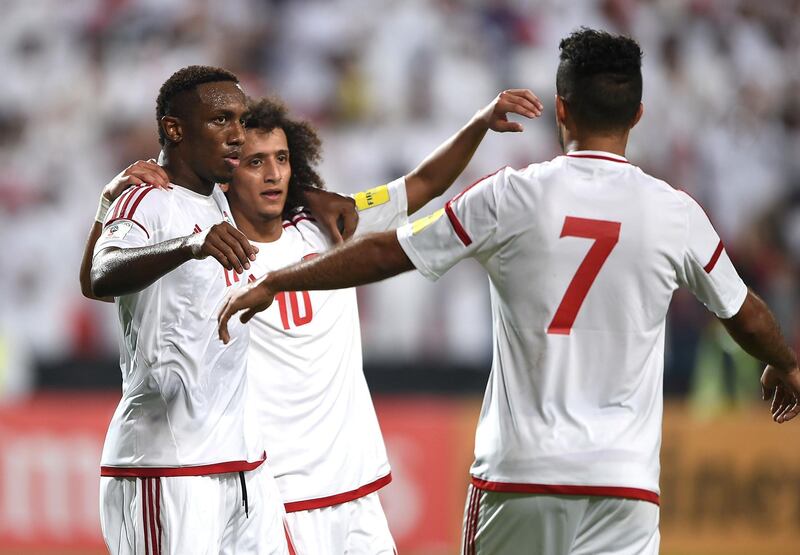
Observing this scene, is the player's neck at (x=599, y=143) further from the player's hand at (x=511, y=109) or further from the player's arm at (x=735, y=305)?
the player's hand at (x=511, y=109)

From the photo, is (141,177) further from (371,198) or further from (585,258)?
(585,258)

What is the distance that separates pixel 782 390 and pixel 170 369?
1.96 metres

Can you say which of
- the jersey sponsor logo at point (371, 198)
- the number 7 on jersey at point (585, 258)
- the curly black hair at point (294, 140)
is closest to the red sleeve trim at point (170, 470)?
the number 7 on jersey at point (585, 258)

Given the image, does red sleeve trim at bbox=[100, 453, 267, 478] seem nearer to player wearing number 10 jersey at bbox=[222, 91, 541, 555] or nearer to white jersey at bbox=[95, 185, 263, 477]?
white jersey at bbox=[95, 185, 263, 477]

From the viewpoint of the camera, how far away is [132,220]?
379 cm

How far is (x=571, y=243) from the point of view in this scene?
3.40 metres

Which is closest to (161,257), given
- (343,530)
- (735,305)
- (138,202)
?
(138,202)

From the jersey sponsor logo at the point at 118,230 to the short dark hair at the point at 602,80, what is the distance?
4.59ft

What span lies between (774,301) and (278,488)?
283 inches

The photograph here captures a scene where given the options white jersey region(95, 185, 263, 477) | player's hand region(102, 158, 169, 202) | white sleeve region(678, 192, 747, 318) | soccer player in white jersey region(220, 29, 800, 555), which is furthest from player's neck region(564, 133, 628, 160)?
player's hand region(102, 158, 169, 202)

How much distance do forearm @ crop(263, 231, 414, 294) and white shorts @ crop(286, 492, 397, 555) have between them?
137 centimetres

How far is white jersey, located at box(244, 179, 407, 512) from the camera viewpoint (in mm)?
4535

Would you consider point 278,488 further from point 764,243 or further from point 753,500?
point 764,243

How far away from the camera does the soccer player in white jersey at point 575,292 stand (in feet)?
11.2
